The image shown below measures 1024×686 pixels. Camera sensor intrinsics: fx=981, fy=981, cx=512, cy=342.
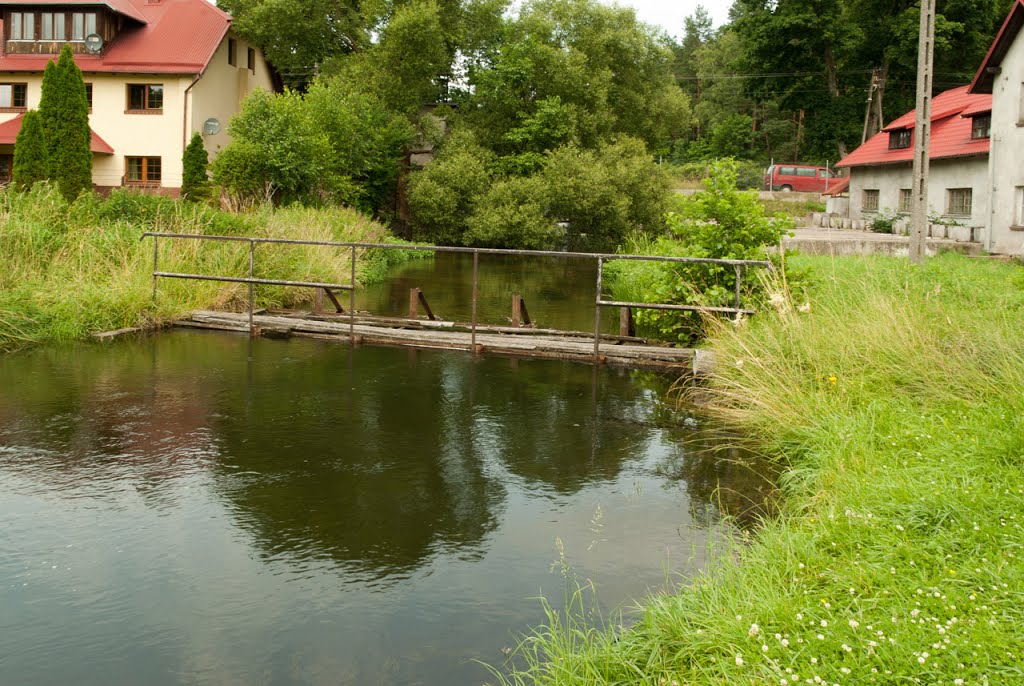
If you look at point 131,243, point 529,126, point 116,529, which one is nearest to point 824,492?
point 116,529

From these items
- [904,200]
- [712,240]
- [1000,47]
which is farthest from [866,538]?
[904,200]

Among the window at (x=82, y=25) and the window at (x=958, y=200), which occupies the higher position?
the window at (x=82, y=25)

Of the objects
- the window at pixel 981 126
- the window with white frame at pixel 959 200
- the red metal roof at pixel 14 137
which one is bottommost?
the window with white frame at pixel 959 200

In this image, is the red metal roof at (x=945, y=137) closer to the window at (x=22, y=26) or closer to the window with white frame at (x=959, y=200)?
the window with white frame at (x=959, y=200)

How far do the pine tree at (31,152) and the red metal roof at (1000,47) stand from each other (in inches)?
1142

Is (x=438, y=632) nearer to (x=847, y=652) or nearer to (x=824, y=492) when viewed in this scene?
(x=847, y=652)

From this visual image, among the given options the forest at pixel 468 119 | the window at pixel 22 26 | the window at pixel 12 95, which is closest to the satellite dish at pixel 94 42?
the window at pixel 22 26

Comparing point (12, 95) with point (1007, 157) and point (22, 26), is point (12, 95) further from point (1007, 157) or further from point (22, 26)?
point (1007, 157)

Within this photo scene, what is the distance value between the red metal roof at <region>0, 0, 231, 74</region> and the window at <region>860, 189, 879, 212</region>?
28975 mm

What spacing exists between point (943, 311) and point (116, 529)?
8.00m

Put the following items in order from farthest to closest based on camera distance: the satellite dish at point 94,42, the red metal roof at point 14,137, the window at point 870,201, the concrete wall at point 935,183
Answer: the window at point 870,201, the satellite dish at point 94,42, the red metal roof at point 14,137, the concrete wall at point 935,183

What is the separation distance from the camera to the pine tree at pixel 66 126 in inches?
1211

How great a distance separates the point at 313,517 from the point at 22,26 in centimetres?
4118

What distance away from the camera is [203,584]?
566 cm
